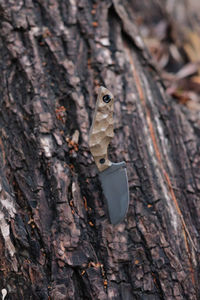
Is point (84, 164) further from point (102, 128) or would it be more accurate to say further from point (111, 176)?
point (102, 128)

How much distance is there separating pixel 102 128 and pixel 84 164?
0.34m

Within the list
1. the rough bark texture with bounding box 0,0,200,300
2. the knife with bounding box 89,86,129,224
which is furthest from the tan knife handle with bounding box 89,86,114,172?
the rough bark texture with bounding box 0,0,200,300

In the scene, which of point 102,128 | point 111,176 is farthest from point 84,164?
point 102,128

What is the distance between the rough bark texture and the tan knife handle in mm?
234

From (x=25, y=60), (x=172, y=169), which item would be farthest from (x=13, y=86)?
(x=172, y=169)

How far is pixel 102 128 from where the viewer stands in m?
1.70

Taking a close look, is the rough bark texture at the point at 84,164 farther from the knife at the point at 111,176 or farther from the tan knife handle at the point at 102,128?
the tan knife handle at the point at 102,128

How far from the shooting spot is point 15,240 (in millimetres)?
1718

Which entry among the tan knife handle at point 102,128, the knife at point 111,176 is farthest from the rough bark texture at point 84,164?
the tan knife handle at point 102,128

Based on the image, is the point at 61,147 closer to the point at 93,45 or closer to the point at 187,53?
the point at 93,45

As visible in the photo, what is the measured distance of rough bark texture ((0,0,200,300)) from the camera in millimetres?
1720

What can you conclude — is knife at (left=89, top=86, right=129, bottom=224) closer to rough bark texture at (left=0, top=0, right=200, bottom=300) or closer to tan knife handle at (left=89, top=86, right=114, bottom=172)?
tan knife handle at (left=89, top=86, right=114, bottom=172)

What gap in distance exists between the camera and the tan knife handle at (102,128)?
1648mm

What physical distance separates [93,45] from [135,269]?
1480mm
